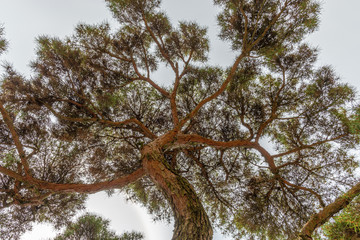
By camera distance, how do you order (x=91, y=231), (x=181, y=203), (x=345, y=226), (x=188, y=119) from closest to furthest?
(x=345, y=226) → (x=181, y=203) → (x=188, y=119) → (x=91, y=231)

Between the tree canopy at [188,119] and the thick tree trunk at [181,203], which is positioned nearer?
the thick tree trunk at [181,203]

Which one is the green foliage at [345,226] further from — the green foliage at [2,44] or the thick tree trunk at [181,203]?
the green foliage at [2,44]

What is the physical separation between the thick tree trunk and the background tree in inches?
147

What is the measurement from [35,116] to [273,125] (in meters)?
6.16

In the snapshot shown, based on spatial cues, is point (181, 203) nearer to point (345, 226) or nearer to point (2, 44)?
point (345, 226)

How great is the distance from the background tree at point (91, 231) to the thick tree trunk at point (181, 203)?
3.74 meters

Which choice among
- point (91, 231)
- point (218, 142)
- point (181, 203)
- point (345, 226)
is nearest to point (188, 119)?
point (218, 142)

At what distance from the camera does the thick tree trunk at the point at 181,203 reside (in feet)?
6.63

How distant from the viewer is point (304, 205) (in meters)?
5.18

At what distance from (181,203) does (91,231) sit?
4.56 metres

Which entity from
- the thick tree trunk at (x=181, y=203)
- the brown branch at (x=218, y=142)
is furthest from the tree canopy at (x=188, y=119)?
the thick tree trunk at (x=181, y=203)

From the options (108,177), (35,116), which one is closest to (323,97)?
(108,177)

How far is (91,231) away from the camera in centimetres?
554

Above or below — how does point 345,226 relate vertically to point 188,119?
below
